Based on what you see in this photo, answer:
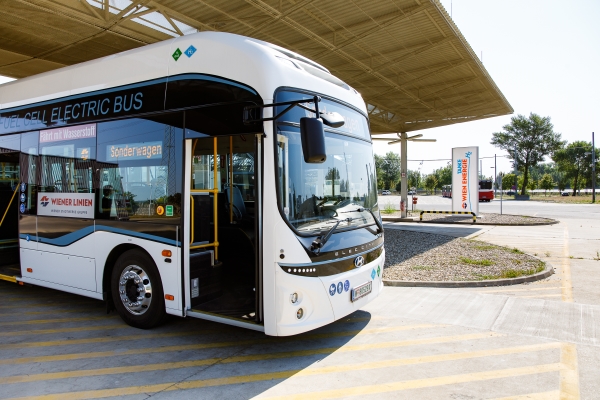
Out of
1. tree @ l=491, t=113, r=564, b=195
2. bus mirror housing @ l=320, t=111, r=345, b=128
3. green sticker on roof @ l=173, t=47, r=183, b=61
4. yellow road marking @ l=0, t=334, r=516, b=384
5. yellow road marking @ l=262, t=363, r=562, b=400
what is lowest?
yellow road marking @ l=262, t=363, r=562, b=400

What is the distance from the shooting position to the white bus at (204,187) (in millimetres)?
4426

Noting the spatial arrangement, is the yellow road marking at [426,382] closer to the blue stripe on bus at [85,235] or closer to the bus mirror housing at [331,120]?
the blue stripe on bus at [85,235]

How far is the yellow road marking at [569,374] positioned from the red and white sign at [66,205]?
574 centimetres

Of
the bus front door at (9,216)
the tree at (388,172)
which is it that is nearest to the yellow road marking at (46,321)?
the bus front door at (9,216)

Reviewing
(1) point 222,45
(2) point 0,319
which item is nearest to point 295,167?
(1) point 222,45

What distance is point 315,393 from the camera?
3924 millimetres

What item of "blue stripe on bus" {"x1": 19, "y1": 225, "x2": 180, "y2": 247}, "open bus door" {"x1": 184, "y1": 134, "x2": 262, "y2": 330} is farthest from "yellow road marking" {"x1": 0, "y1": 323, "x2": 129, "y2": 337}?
"open bus door" {"x1": 184, "y1": 134, "x2": 262, "y2": 330}

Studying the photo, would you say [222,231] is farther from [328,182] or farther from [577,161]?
[577,161]

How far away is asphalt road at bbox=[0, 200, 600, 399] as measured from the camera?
399cm

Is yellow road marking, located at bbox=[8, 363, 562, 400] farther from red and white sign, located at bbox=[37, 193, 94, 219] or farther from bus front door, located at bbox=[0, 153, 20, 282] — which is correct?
bus front door, located at bbox=[0, 153, 20, 282]

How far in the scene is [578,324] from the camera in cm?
573

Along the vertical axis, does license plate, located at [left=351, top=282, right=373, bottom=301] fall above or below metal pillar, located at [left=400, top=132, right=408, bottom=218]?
below

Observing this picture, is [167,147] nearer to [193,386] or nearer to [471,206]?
[193,386]

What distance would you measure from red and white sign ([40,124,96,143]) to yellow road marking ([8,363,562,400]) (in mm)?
3382
